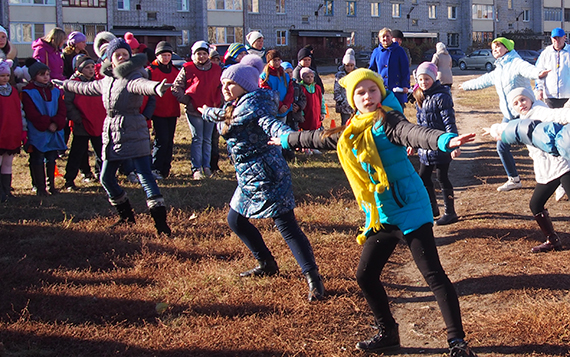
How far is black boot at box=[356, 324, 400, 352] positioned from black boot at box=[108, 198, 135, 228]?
3868mm

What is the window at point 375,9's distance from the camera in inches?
2574

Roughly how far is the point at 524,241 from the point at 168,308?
3.76 m

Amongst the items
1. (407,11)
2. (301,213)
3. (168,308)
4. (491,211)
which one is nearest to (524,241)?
(491,211)

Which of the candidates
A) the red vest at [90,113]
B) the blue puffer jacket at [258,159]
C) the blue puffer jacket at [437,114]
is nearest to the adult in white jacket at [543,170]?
the blue puffer jacket at [437,114]

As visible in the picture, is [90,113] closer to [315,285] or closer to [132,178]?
Answer: [132,178]

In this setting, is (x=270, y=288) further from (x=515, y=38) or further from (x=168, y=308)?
(x=515, y=38)

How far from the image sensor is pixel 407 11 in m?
67.9

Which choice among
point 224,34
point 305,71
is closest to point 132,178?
point 305,71

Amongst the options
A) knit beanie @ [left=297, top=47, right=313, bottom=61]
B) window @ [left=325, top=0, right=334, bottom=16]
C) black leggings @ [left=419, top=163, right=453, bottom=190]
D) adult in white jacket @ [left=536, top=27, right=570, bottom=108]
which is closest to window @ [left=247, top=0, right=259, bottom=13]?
window @ [left=325, top=0, right=334, bottom=16]

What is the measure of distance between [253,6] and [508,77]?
52875 mm

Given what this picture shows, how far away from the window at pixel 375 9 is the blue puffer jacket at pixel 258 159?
63.6 metres

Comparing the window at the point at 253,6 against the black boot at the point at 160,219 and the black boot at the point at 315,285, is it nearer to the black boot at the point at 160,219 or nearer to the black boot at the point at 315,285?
the black boot at the point at 160,219

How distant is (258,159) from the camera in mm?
5000

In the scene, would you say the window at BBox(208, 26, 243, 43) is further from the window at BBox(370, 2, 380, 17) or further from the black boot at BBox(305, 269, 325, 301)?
the black boot at BBox(305, 269, 325, 301)
